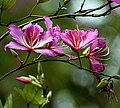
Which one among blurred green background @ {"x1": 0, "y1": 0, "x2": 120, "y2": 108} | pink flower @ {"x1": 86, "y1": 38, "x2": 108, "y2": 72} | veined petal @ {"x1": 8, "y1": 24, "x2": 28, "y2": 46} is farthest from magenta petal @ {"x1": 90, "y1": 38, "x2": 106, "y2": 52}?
blurred green background @ {"x1": 0, "y1": 0, "x2": 120, "y2": 108}

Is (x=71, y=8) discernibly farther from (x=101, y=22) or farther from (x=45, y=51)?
(x=45, y=51)

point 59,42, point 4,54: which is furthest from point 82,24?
point 59,42

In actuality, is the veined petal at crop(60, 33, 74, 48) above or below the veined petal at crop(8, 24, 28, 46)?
below

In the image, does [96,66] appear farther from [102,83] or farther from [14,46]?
[14,46]

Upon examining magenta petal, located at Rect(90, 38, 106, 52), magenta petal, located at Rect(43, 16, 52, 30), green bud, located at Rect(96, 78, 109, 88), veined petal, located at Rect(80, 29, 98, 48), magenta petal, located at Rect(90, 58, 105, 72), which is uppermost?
magenta petal, located at Rect(43, 16, 52, 30)

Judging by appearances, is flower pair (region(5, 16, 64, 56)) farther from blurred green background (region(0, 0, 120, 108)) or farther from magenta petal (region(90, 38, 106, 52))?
blurred green background (region(0, 0, 120, 108))

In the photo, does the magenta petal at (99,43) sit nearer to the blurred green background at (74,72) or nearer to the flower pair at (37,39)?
the flower pair at (37,39)

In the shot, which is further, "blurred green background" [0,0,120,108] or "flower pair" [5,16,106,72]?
"blurred green background" [0,0,120,108]
